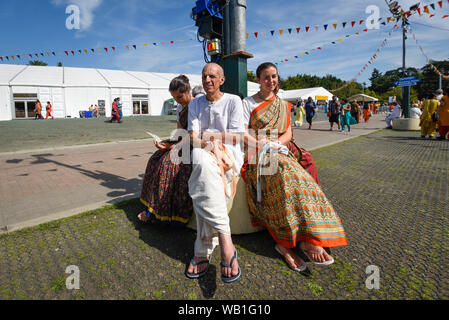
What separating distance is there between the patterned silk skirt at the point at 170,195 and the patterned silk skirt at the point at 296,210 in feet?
2.69

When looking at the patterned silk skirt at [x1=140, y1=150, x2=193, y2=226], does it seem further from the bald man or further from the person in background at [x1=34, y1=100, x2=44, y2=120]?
the person in background at [x1=34, y1=100, x2=44, y2=120]

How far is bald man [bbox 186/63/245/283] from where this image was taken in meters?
2.09

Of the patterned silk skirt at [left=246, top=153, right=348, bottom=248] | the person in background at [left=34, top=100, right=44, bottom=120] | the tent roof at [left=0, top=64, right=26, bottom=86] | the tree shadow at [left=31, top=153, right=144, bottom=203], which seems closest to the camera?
the patterned silk skirt at [left=246, top=153, right=348, bottom=248]

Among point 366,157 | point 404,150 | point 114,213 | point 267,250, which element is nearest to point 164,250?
point 267,250

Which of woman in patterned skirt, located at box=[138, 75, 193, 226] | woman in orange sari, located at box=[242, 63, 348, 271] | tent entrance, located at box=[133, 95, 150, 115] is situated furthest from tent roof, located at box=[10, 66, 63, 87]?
woman in orange sari, located at box=[242, 63, 348, 271]

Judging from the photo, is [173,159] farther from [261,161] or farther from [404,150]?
[404,150]

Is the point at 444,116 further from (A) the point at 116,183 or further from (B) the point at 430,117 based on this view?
(A) the point at 116,183

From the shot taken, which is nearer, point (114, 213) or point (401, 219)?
point (401, 219)

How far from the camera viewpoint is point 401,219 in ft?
9.74

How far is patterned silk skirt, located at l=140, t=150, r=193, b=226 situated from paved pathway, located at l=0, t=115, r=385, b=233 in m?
1.02

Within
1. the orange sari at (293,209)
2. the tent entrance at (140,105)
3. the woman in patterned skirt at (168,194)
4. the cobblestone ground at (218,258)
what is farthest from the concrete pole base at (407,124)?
the tent entrance at (140,105)

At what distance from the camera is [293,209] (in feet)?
7.47

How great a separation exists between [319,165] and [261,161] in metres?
3.90
